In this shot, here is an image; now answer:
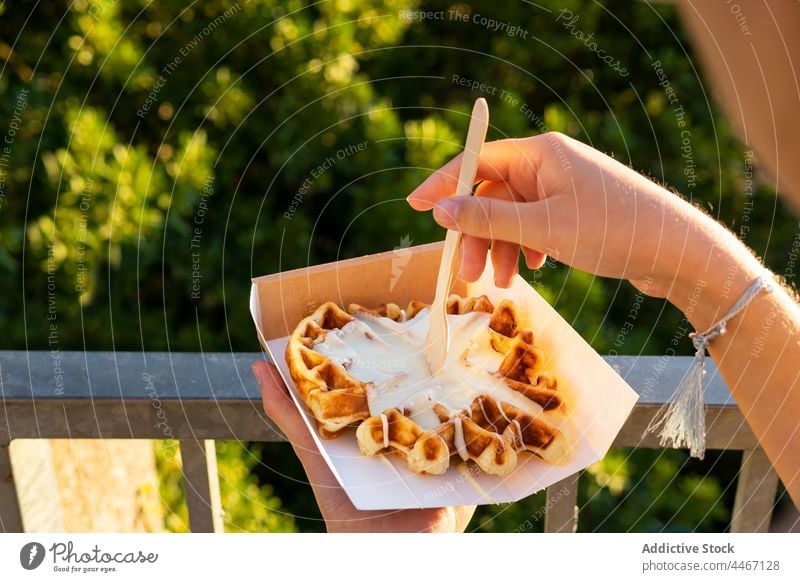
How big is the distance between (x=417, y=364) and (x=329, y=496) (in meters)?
0.14

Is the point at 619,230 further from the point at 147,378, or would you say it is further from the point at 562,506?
the point at 147,378

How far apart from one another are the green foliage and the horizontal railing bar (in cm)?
34

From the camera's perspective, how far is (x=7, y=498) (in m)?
0.82

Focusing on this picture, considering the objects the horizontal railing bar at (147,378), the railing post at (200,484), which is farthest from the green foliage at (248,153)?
the horizontal railing bar at (147,378)

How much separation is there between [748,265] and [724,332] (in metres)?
0.06

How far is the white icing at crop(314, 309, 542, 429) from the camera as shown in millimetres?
741

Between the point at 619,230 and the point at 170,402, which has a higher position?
the point at 619,230

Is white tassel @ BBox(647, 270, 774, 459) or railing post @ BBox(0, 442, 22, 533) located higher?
white tassel @ BBox(647, 270, 774, 459)

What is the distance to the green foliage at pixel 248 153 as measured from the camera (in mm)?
1172

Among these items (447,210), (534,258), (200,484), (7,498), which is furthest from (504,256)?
(7,498)

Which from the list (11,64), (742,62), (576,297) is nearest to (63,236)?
(11,64)

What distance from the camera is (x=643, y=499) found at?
1.34m

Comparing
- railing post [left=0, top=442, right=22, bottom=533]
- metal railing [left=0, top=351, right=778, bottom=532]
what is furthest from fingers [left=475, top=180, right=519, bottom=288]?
railing post [left=0, top=442, right=22, bottom=533]

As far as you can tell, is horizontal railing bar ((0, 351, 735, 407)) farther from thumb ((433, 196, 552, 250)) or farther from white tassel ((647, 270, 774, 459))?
thumb ((433, 196, 552, 250))
